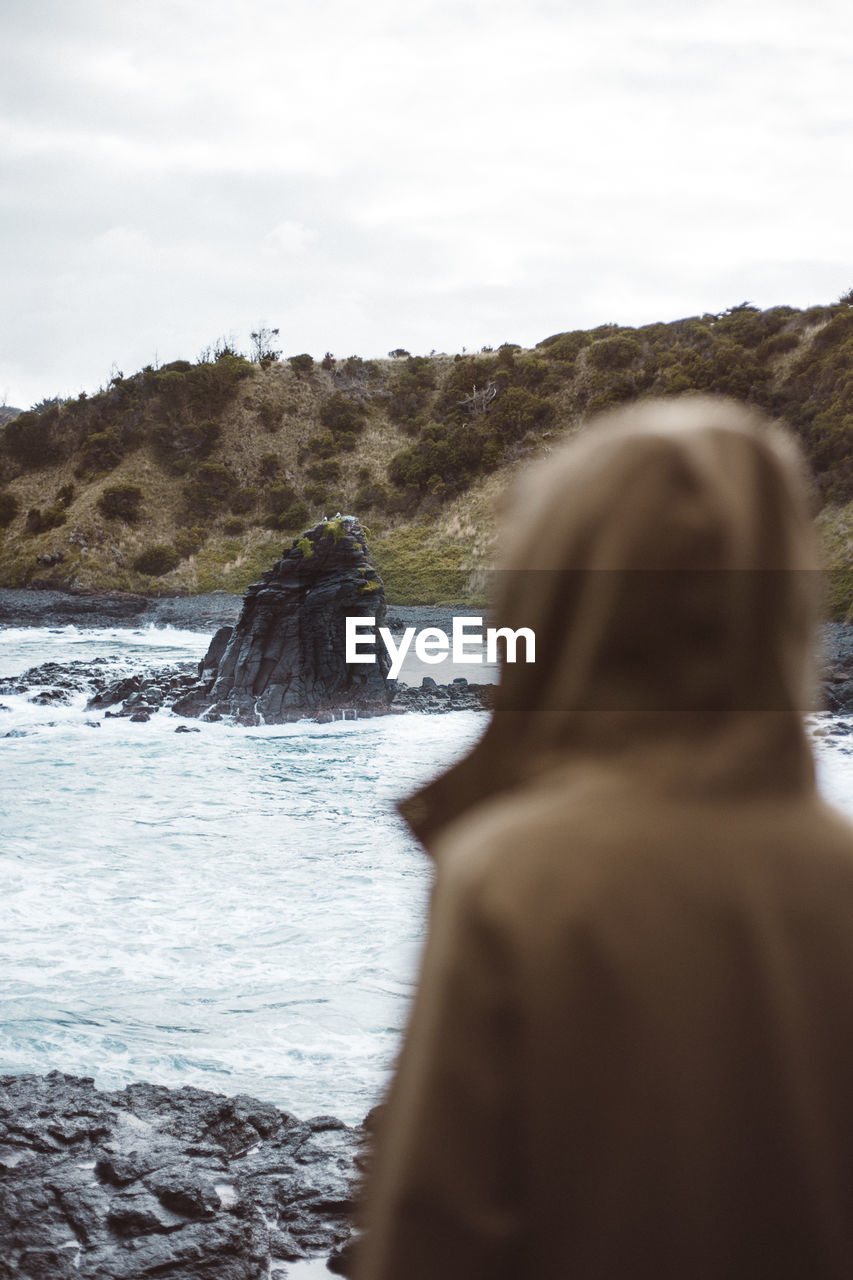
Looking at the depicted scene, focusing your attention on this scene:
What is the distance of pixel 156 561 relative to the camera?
1761 inches

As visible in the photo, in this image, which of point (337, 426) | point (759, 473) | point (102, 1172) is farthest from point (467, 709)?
point (337, 426)

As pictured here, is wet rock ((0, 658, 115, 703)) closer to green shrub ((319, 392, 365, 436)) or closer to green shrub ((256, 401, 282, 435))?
green shrub ((319, 392, 365, 436))

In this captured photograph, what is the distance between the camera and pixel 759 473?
2.84 feet

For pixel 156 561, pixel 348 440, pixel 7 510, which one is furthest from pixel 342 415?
pixel 7 510

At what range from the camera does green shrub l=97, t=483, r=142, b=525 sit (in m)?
47.7

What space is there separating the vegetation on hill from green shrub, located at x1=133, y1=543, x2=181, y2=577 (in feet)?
0.35

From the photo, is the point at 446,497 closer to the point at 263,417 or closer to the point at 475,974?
the point at 263,417

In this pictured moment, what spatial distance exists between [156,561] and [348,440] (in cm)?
1355

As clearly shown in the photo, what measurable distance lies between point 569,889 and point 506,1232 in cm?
28

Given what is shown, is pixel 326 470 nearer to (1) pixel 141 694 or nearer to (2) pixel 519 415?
(2) pixel 519 415

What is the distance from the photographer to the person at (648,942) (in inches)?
30.2

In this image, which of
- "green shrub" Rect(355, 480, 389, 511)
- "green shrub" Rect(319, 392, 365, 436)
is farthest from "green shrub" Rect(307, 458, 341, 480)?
"green shrub" Rect(319, 392, 365, 436)

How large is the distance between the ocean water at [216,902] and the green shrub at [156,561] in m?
27.7

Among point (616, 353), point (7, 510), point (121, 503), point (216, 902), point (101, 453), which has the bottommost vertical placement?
point (216, 902)
